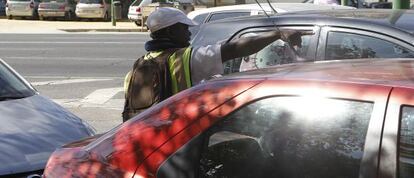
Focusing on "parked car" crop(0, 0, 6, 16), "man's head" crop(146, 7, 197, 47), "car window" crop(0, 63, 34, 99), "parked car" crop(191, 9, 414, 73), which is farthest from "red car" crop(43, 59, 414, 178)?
"parked car" crop(0, 0, 6, 16)

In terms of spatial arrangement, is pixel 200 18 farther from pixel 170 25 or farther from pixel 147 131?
pixel 147 131

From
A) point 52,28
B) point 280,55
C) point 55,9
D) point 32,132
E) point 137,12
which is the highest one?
point 280,55

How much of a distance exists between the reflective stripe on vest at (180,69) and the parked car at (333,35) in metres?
0.65

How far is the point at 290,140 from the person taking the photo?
2439mm

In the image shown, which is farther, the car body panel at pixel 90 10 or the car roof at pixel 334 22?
the car body panel at pixel 90 10

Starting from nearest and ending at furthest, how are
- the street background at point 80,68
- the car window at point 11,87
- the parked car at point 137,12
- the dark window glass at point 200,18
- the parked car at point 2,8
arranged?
the car window at point 11,87, the dark window glass at point 200,18, the street background at point 80,68, the parked car at point 137,12, the parked car at point 2,8

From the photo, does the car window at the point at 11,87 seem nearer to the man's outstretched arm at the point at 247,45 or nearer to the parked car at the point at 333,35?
the parked car at the point at 333,35

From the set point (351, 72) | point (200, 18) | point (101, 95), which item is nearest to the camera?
point (351, 72)

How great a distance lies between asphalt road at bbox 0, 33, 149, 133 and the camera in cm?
992

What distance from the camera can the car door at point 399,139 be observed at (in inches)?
85.0

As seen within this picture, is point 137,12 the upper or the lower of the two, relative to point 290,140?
lower

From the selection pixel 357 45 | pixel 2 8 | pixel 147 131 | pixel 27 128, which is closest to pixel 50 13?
pixel 2 8

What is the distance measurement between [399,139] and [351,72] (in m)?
0.47

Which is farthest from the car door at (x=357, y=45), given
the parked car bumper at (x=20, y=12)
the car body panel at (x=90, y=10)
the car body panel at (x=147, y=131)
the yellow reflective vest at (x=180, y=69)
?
the parked car bumper at (x=20, y=12)
